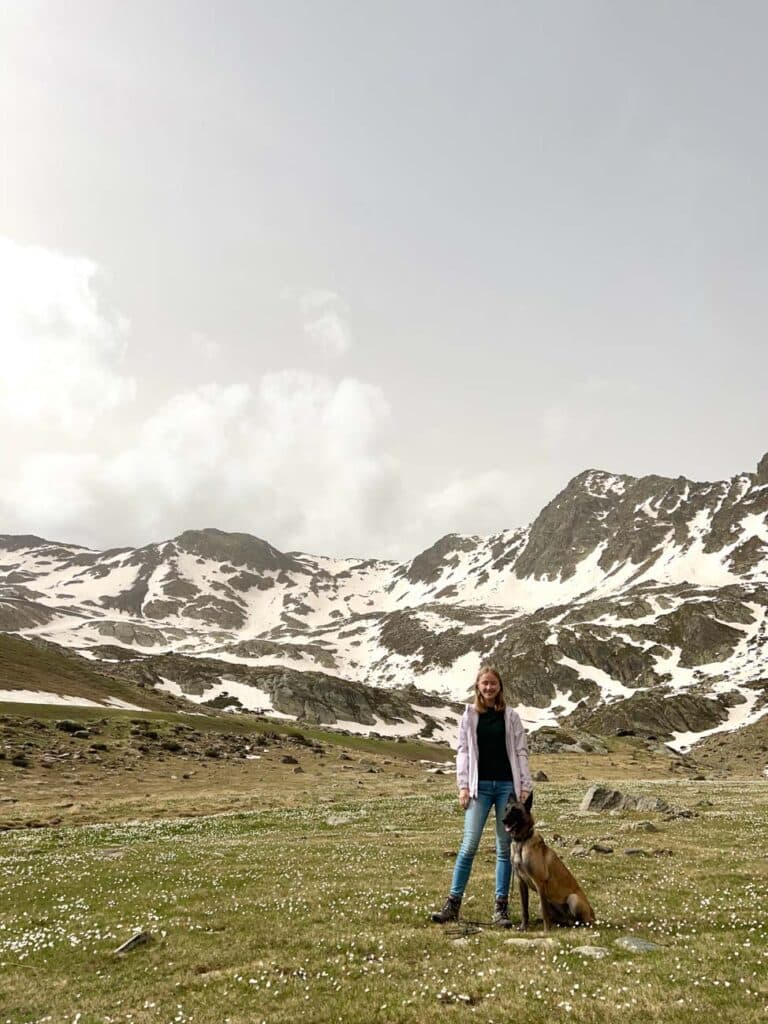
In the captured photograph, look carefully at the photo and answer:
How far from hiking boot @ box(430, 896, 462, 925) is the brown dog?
1.36 m

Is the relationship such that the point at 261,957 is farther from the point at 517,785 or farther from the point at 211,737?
the point at 211,737

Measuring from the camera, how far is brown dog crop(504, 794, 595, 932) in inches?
421

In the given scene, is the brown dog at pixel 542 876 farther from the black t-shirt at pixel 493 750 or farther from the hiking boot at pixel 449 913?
the hiking boot at pixel 449 913

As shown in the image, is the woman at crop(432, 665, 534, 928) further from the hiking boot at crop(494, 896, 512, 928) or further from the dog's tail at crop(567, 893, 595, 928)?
the dog's tail at crop(567, 893, 595, 928)

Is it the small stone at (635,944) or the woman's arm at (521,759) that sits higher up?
the woman's arm at (521,759)

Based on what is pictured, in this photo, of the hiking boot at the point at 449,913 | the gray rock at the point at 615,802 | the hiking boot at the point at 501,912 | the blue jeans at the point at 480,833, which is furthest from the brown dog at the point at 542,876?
the gray rock at the point at 615,802

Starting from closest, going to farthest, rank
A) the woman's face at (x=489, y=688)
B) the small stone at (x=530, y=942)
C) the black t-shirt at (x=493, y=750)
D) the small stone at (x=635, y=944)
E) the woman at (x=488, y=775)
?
the small stone at (x=635, y=944), the small stone at (x=530, y=942), the woman at (x=488, y=775), the black t-shirt at (x=493, y=750), the woman's face at (x=489, y=688)

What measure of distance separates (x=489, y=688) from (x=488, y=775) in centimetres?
171

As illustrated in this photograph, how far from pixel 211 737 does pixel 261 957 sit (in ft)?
236

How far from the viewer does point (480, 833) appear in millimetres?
11289

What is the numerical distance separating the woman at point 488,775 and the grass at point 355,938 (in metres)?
0.94

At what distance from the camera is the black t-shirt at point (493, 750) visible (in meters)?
11.7

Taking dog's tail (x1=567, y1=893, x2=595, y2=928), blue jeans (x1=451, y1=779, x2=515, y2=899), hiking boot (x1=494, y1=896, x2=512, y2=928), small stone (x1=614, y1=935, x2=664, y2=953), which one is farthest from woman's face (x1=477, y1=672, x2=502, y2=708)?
small stone (x1=614, y1=935, x2=664, y2=953)

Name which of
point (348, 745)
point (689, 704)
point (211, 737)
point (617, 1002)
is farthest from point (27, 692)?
point (689, 704)
